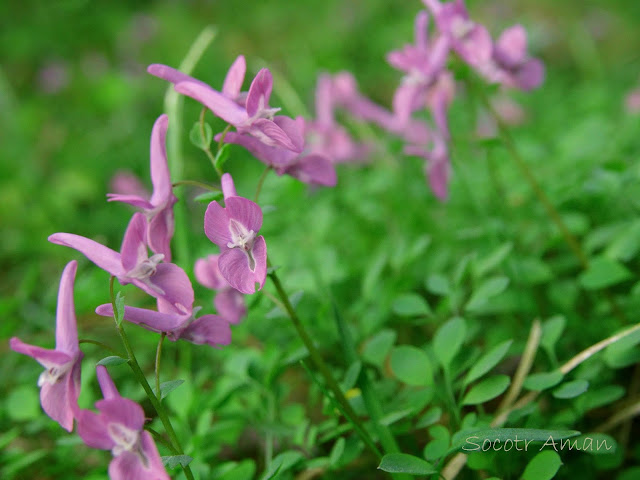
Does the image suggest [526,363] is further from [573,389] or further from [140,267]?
[140,267]

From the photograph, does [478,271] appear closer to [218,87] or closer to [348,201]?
[348,201]

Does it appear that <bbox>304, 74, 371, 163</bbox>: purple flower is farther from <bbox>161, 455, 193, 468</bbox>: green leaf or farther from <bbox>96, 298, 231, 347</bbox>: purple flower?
<bbox>161, 455, 193, 468</bbox>: green leaf

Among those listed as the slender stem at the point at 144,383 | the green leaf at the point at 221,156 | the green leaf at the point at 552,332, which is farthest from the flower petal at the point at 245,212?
the green leaf at the point at 552,332

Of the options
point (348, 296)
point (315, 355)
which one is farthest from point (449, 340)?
point (348, 296)

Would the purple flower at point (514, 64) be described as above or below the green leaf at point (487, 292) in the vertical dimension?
above

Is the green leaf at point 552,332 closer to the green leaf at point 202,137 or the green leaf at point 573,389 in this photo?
the green leaf at point 573,389
